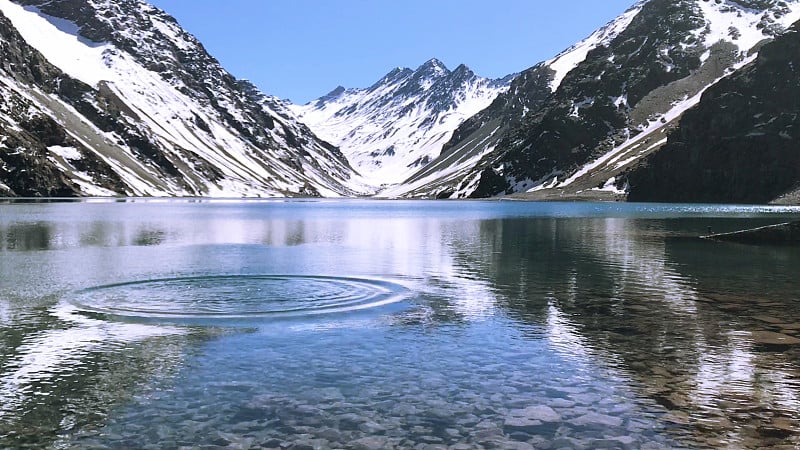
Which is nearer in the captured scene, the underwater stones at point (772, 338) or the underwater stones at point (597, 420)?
the underwater stones at point (597, 420)

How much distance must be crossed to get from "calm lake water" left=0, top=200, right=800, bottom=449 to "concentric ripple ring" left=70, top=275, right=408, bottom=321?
22 cm

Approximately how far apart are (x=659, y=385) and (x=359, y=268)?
29644 millimetres

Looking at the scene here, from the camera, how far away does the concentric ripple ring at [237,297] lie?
3058cm

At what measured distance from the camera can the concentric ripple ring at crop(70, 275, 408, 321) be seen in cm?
3058

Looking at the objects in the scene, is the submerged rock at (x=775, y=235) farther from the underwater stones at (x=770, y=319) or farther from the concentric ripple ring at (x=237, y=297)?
the concentric ripple ring at (x=237, y=297)

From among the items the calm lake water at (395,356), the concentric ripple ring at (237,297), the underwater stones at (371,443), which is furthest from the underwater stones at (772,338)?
the underwater stones at (371,443)

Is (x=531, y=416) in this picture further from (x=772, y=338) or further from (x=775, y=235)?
(x=775, y=235)

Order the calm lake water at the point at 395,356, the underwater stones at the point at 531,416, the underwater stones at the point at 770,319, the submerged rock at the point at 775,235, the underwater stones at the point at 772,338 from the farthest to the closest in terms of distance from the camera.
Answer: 1. the submerged rock at the point at 775,235
2. the underwater stones at the point at 770,319
3. the underwater stones at the point at 772,338
4. the underwater stones at the point at 531,416
5. the calm lake water at the point at 395,356

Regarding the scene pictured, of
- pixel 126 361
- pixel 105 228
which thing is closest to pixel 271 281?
pixel 126 361

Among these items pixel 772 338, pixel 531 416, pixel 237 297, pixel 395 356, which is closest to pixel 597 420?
pixel 531 416

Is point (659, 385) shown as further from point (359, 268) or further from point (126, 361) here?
point (359, 268)

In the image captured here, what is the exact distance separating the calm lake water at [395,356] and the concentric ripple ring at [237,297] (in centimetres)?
22

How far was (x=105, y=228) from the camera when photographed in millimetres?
88688

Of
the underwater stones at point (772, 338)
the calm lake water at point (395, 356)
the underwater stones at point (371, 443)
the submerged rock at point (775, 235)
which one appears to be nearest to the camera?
the underwater stones at point (371, 443)
